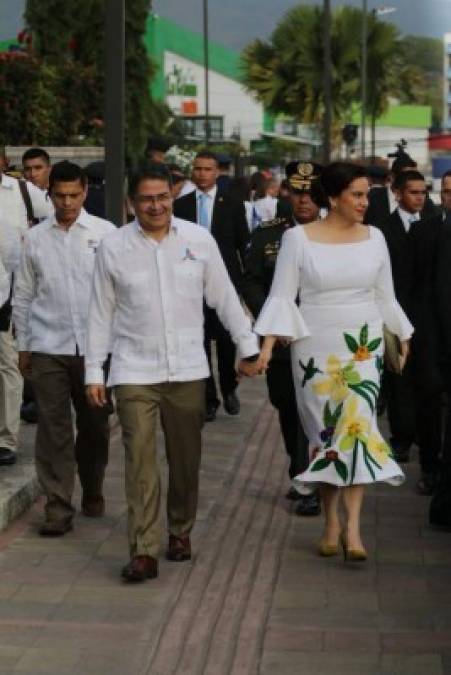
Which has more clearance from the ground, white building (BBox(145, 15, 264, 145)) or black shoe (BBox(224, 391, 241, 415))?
white building (BBox(145, 15, 264, 145))

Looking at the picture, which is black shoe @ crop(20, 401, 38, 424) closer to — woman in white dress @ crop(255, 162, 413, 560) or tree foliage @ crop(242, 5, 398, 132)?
woman in white dress @ crop(255, 162, 413, 560)

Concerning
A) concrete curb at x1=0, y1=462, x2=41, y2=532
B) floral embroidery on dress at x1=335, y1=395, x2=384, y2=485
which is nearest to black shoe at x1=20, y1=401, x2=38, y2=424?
concrete curb at x1=0, y1=462, x2=41, y2=532

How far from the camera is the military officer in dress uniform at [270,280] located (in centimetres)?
921

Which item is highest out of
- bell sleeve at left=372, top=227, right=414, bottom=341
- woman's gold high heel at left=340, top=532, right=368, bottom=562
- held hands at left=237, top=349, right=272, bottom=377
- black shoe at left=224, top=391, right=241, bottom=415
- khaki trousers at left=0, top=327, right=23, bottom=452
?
bell sleeve at left=372, top=227, right=414, bottom=341

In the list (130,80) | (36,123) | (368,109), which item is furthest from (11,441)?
(368,109)

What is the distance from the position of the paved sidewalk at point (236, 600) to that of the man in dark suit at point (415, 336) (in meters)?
0.54

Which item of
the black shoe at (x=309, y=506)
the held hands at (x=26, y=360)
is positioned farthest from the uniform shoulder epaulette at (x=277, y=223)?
the held hands at (x=26, y=360)

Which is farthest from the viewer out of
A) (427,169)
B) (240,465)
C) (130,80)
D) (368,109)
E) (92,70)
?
(427,169)

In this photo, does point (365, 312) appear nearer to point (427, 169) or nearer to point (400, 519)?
point (400, 519)

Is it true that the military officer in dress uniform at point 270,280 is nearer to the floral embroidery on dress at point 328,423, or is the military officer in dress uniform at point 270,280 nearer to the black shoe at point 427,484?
the black shoe at point 427,484

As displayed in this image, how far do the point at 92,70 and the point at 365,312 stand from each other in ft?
59.4

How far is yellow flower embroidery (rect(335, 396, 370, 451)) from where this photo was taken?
27.3 feet

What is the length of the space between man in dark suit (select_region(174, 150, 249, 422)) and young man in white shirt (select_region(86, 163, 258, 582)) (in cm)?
491

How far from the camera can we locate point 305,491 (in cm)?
879
